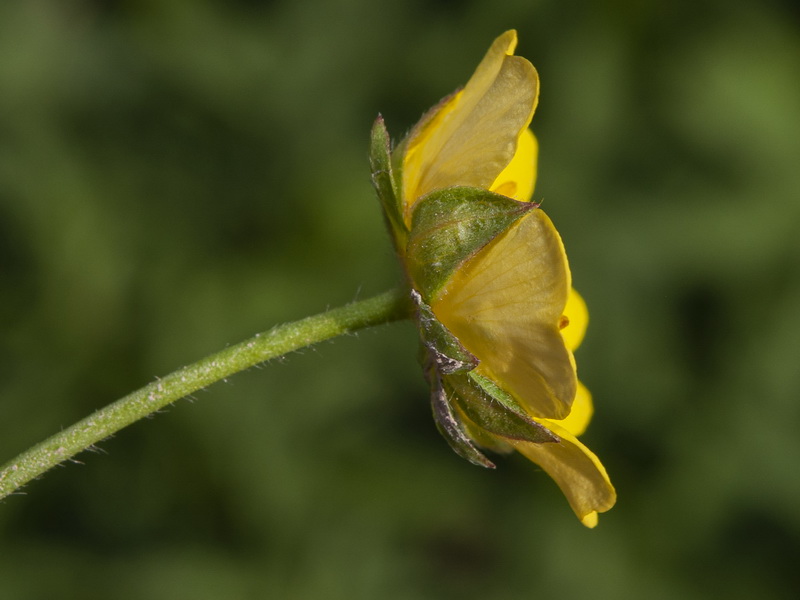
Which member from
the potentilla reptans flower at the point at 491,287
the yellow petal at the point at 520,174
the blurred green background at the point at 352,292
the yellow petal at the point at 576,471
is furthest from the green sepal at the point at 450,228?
the blurred green background at the point at 352,292

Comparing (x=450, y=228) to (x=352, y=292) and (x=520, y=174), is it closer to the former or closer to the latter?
(x=520, y=174)

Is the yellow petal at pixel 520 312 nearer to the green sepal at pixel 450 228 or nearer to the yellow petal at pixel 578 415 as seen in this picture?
the green sepal at pixel 450 228

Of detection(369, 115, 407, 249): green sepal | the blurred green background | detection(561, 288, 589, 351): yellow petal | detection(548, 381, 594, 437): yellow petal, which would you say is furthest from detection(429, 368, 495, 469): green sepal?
the blurred green background

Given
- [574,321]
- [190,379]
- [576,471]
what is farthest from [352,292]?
[190,379]

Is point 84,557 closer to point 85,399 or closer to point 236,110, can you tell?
point 85,399

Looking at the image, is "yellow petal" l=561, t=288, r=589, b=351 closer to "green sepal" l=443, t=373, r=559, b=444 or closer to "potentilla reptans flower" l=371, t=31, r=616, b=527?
"potentilla reptans flower" l=371, t=31, r=616, b=527
